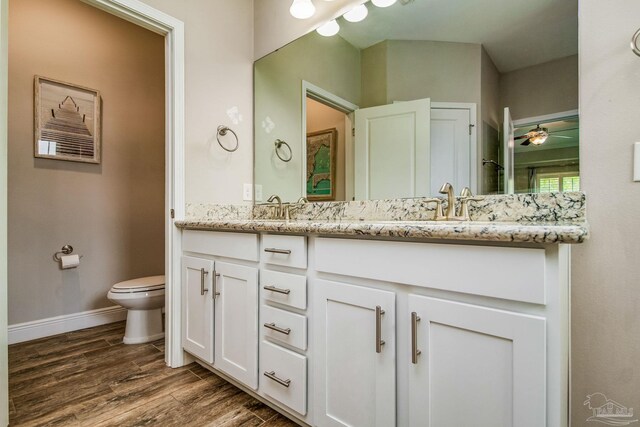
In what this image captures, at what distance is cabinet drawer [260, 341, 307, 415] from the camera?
3.91ft

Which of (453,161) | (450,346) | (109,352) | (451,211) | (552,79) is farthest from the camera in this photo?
(109,352)

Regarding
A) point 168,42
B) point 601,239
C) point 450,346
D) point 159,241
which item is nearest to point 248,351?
point 450,346

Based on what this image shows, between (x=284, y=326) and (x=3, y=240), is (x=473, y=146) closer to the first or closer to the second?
(x=284, y=326)

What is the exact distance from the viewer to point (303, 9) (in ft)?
6.09

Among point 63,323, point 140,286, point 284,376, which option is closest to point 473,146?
point 284,376

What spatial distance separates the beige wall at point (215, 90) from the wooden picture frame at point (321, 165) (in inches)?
19.0

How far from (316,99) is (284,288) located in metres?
1.22

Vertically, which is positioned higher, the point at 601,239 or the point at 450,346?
the point at 601,239

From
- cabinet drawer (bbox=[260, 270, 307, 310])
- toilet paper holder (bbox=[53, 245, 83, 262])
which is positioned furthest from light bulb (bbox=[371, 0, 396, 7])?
toilet paper holder (bbox=[53, 245, 83, 262])

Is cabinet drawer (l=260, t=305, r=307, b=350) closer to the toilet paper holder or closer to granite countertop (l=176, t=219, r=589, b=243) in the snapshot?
granite countertop (l=176, t=219, r=589, b=243)

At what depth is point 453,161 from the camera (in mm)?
1389

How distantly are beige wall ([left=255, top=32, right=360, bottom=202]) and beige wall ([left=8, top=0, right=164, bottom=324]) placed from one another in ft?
4.18

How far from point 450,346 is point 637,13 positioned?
3.74 feet

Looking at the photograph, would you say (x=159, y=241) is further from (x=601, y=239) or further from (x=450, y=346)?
(x=601, y=239)
